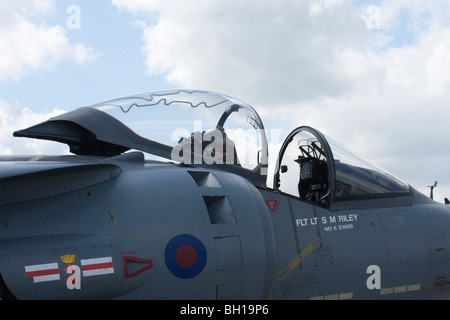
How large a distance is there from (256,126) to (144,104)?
1.49 m

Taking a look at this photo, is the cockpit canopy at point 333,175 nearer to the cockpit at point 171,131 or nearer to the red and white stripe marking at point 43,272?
the cockpit at point 171,131

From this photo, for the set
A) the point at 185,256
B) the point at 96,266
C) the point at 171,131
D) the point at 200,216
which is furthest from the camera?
the point at 171,131

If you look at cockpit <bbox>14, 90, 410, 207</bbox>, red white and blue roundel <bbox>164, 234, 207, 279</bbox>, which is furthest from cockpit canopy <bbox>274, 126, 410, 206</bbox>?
red white and blue roundel <bbox>164, 234, 207, 279</bbox>

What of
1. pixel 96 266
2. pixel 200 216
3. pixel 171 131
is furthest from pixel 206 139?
pixel 96 266

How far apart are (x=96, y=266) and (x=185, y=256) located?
2.61ft

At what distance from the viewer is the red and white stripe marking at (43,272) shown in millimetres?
4297

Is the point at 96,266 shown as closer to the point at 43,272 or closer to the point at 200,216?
the point at 43,272

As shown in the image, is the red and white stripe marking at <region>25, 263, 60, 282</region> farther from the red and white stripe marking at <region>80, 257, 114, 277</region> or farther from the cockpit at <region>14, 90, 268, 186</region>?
the cockpit at <region>14, 90, 268, 186</region>

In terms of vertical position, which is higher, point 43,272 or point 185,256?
point 185,256

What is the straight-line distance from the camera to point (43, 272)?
432 cm

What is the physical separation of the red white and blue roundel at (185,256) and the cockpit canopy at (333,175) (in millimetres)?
2033

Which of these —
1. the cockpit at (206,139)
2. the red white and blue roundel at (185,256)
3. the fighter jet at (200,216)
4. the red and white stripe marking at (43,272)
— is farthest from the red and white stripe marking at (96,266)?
the cockpit at (206,139)
